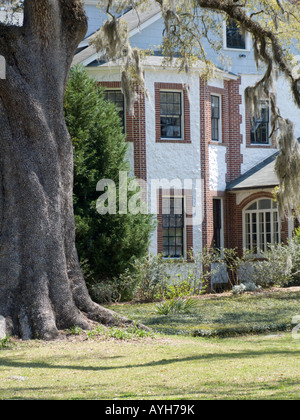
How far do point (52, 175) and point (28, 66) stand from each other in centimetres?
180

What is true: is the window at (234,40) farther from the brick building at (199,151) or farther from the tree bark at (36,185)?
the tree bark at (36,185)

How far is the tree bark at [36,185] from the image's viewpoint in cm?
1009

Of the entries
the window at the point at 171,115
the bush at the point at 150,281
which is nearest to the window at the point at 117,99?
the window at the point at 171,115

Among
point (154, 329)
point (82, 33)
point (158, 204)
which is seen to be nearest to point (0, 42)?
point (82, 33)

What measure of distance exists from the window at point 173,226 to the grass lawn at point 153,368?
9795mm

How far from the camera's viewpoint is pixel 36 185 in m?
10.3

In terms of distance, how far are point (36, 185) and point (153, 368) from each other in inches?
152

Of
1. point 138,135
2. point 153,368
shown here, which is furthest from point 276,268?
point 153,368

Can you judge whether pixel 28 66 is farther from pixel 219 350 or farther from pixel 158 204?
pixel 158 204

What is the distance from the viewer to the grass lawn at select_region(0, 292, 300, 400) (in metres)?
6.32

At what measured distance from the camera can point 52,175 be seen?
34.7ft

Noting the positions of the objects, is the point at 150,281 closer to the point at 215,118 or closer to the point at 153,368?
the point at 215,118

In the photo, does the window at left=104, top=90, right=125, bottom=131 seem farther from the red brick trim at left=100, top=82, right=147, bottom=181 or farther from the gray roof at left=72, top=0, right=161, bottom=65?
the gray roof at left=72, top=0, right=161, bottom=65

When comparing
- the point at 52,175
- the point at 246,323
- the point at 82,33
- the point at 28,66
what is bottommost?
the point at 246,323
